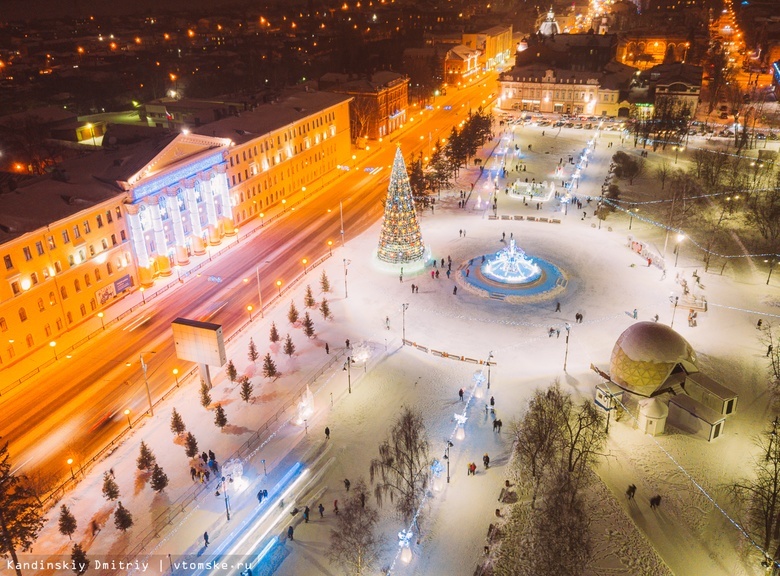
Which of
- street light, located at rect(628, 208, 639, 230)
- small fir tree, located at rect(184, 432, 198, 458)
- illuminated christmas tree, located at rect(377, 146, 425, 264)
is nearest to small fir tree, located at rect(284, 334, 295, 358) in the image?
small fir tree, located at rect(184, 432, 198, 458)

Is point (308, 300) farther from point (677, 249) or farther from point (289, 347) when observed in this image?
point (677, 249)

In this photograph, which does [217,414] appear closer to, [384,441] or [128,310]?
[384,441]

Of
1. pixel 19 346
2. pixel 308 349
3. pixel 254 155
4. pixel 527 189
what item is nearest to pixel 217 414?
pixel 308 349

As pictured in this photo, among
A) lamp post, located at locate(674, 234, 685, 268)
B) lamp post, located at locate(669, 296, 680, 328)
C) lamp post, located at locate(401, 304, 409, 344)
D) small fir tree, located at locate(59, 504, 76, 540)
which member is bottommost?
small fir tree, located at locate(59, 504, 76, 540)

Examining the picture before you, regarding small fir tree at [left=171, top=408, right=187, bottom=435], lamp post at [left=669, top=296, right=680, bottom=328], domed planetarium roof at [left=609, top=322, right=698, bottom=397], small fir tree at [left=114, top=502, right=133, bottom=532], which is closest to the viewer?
small fir tree at [left=114, top=502, right=133, bottom=532]

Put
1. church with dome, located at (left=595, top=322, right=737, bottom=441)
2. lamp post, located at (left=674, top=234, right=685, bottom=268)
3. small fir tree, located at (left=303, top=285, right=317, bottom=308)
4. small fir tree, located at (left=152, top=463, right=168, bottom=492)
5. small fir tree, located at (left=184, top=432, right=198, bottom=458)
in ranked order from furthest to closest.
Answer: lamp post, located at (left=674, top=234, right=685, bottom=268)
small fir tree, located at (left=303, top=285, right=317, bottom=308)
church with dome, located at (left=595, top=322, right=737, bottom=441)
small fir tree, located at (left=184, top=432, right=198, bottom=458)
small fir tree, located at (left=152, top=463, right=168, bottom=492)

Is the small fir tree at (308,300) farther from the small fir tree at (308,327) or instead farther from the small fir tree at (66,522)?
the small fir tree at (66,522)

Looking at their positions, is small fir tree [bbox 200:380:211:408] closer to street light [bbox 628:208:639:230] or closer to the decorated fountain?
the decorated fountain
